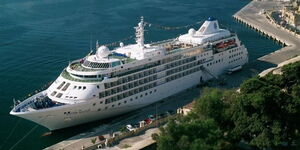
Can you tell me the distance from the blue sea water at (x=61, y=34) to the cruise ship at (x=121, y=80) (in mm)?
2792

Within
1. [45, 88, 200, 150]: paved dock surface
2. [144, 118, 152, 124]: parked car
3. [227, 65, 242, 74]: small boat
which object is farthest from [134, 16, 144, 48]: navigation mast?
[227, 65, 242, 74]: small boat

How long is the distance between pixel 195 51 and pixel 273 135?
2115 centimetres

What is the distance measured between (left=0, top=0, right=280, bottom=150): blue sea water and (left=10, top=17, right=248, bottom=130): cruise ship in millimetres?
2792

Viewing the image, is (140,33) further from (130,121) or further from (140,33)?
(130,121)

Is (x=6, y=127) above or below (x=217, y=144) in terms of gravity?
below

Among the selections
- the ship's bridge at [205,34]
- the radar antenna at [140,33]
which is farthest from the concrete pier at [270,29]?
the radar antenna at [140,33]

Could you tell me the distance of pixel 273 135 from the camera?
33.4m

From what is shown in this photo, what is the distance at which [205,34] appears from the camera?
56031 millimetres

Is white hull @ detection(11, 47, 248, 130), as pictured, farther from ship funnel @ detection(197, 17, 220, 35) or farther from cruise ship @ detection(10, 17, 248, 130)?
ship funnel @ detection(197, 17, 220, 35)

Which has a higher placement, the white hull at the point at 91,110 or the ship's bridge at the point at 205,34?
the ship's bridge at the point at 205,34

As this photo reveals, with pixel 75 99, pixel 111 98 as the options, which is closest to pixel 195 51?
pixel 111 98

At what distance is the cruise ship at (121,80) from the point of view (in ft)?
138

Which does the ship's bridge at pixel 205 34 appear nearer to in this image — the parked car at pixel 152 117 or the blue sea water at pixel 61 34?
the blue sea water at pixel 61 34

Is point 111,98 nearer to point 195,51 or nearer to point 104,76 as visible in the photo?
point 104,76
